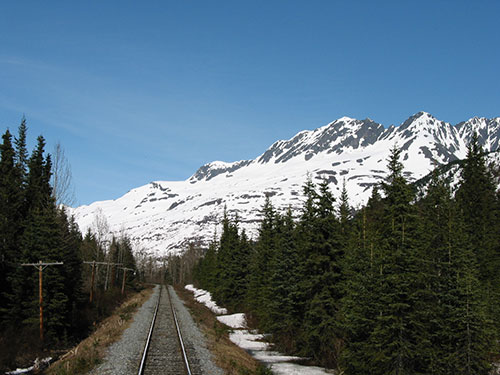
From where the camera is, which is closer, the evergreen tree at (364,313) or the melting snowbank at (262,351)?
the evergreen tree at (364,313)

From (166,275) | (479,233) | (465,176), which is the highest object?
(465,176)

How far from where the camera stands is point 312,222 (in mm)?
20500

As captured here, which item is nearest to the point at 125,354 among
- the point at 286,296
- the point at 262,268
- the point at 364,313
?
the point at 364,313

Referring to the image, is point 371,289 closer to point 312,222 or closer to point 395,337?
point 395,337

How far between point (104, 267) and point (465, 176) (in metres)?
60.3

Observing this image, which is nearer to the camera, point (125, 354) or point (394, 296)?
point (394, 296)

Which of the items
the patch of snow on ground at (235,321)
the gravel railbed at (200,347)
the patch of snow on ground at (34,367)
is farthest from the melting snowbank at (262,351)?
the patch of snow on ground at (34,367)

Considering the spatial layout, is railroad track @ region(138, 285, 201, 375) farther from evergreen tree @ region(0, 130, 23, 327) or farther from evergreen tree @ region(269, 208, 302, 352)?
evergreen tree @ region(0, 130, 23, 327)

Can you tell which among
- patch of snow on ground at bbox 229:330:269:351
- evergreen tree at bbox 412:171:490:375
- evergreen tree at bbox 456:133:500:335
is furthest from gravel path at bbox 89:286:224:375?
evergreen tree at bbox 456:133:500:335

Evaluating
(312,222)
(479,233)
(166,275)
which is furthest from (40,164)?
(166,275)

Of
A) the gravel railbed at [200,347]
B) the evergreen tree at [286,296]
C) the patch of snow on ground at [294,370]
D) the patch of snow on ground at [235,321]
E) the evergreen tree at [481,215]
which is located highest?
the evergreen tree at [481,215]

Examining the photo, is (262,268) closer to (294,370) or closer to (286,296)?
(286,296)

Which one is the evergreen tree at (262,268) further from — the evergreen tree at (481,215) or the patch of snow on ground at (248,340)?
the evergreen tree at (481,215)

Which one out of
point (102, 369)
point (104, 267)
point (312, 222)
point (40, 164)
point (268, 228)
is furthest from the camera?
point (104, 267)
